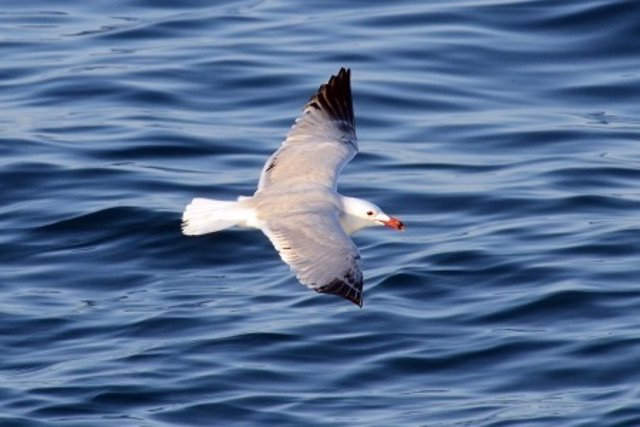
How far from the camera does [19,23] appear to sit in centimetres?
1928

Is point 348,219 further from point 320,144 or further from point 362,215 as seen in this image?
point 320,144

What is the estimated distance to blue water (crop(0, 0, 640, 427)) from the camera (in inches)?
454

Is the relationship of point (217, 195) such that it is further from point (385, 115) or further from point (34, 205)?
point (385, 115)

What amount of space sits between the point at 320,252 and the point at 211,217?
2.99ft

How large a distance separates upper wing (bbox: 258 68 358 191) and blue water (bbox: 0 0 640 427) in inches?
50.6

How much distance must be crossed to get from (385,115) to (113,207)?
121 inches

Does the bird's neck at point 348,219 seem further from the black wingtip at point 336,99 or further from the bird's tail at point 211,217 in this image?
the black wingtip at point 336,99

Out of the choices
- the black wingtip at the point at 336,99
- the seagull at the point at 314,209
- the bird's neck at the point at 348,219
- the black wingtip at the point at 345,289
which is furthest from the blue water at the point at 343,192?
the black wingtip at the point at 345,289

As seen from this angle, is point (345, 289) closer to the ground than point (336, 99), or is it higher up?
closer to the ground

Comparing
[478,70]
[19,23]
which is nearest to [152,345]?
[478,70]

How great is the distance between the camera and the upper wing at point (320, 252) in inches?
365

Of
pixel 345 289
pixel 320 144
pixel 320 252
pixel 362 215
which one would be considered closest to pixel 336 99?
pixel 320 144

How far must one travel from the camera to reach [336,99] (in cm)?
1188

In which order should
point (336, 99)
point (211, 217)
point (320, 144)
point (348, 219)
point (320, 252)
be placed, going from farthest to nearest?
point (336, 99) → point (320, 144) → point (348, 219) → point (211, 217) → point (320, 252)
